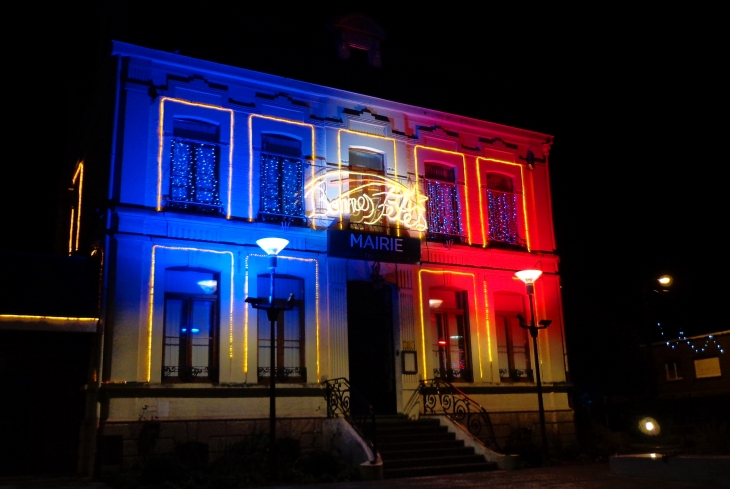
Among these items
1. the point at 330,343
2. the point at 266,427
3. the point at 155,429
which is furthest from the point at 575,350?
the point at 155,429

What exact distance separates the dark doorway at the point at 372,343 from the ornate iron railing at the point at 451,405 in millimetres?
665

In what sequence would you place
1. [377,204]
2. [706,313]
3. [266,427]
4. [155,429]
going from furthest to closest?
[706,313] → [377,204] → [266,427] → [155,429]

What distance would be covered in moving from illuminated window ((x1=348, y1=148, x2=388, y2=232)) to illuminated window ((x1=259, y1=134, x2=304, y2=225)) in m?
1.28

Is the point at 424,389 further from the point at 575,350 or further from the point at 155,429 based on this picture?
the point at 575,350

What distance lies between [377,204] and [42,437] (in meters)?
8.81

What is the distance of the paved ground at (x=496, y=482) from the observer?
11.6 meters

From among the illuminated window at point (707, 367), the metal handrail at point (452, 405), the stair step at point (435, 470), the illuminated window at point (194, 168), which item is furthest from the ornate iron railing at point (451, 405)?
the illuminated window at point (707, 367)

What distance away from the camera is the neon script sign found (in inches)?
651

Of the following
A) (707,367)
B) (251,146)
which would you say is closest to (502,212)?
(251,146)

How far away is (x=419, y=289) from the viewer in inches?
683

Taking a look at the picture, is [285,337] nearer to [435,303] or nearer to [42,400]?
[435,303]

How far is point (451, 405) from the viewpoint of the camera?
1677 cm

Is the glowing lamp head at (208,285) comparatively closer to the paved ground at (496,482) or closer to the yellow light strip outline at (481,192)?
the paved ground at (496,482)

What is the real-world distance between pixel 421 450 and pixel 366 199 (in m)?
5.92
